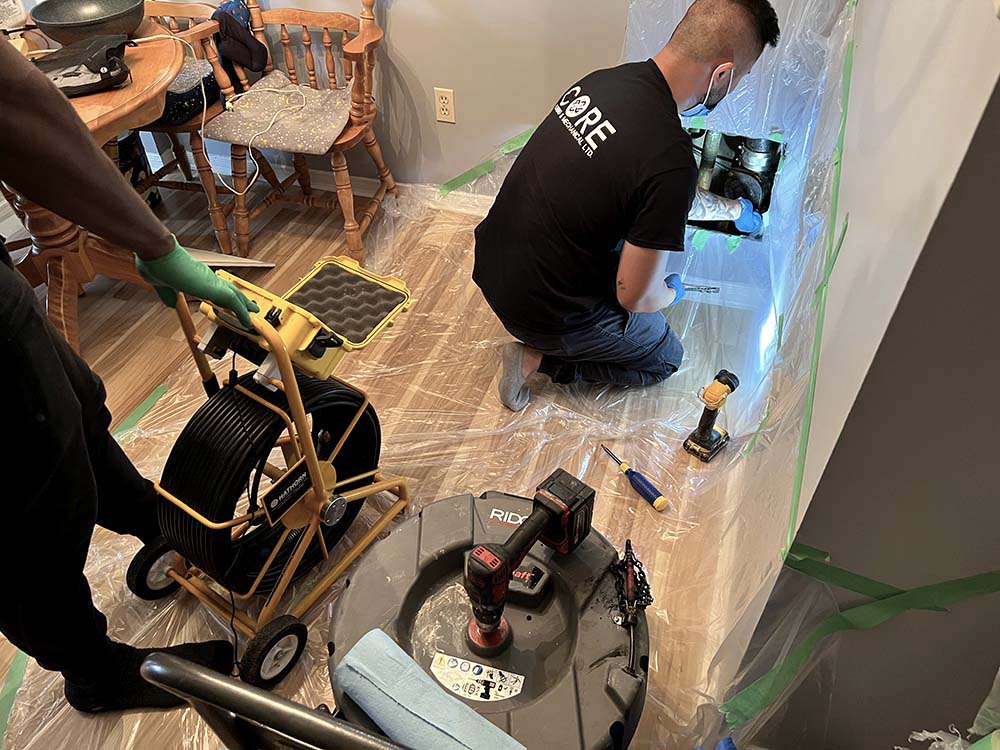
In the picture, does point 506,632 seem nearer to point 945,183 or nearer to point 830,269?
point 830,269

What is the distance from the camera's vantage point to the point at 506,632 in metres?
1.14

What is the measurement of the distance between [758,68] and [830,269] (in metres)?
0.92

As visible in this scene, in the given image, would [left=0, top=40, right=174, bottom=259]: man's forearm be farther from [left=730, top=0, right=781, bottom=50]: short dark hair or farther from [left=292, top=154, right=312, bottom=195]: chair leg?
[left=292, top=154, right=312, bottom=195]: chair leg

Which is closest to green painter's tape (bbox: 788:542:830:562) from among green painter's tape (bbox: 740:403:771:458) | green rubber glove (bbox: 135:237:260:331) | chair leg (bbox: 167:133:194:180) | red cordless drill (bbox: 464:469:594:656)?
red cordless drill (bbox: 464:469:594:656)

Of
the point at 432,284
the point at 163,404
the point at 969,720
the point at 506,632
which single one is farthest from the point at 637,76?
the point at 163,404

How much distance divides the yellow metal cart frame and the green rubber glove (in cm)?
4

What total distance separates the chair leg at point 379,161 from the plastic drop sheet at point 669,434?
35 cm

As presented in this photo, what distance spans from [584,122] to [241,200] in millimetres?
1285

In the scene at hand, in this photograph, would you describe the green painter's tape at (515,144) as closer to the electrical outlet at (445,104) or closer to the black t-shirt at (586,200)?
the electrical outlet at (445,104)

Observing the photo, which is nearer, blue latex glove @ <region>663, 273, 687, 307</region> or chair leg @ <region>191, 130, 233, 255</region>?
blue latex glove @ <region>663, 273, 687, 307</region>

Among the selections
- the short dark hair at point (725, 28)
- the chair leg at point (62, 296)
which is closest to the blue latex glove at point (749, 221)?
the short dark hair at point (725, 28)

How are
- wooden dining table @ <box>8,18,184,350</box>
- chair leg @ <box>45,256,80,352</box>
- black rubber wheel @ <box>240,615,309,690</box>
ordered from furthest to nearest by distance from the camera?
1. chair leg @ <box>45,256,80,352</box>
2. wooden dining table @ <box>8,18,184,350</box>
3. black rubber wheel @ <box>240,615,309,690</box>

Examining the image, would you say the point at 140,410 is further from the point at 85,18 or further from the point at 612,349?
the point at 612,349

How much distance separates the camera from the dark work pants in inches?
34.7
